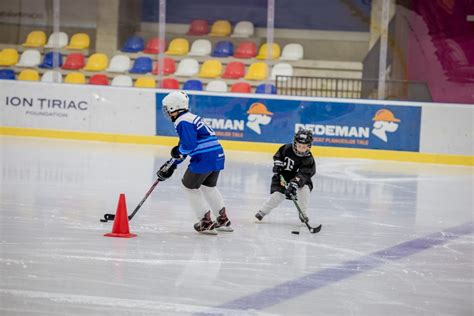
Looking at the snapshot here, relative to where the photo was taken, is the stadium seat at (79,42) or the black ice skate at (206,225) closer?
the black ice skate at (206,225)

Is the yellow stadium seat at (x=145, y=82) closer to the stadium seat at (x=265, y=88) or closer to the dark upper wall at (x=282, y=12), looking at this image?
the dark upper wall at (x=282, y=12)

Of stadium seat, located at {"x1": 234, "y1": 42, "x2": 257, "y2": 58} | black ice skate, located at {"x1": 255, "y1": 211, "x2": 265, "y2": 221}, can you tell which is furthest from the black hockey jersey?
stadium seat, located at {"x1": 234, "y1": 42, "x2": 257, "y2": 58}

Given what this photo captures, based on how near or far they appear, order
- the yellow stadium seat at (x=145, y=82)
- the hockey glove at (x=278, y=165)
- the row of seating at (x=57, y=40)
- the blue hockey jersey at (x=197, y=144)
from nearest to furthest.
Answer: the blue hockey jersey at (x=197, y=144) < the hockey glove at (x=278, y=165) < the yellow stadium seat at (x=145, y=82) < the row of seating at (x=57, y=40)

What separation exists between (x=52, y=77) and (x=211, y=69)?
8.05 ft

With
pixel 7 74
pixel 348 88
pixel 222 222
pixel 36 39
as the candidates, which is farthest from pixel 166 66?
pixel 222 222

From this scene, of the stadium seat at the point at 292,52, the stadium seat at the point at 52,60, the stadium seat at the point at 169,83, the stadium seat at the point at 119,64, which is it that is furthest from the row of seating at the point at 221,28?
the stadium seat at the point at 52,60

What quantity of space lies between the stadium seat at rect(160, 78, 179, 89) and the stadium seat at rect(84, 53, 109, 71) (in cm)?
97

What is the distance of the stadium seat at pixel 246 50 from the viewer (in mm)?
14034

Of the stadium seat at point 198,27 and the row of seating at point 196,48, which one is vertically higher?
the stadium seat at point 198,27

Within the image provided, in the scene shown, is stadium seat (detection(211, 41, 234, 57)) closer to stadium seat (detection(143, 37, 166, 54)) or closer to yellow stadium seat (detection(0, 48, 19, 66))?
stadium seat (detection(143, 37, 166, 54))

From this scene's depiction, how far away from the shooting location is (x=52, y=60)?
14.6m

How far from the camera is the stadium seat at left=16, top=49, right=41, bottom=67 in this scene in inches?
575

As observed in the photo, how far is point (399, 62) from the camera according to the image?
43.7ft

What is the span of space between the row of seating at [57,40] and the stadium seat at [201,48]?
1635 millimetres
